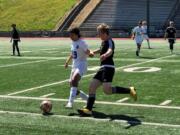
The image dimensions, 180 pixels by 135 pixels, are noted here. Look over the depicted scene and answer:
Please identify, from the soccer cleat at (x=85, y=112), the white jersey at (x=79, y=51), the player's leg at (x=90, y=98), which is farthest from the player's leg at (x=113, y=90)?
the white jersey at (x=79, y=51)

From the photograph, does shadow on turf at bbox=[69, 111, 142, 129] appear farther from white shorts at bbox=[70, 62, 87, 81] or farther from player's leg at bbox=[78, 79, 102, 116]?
white shorts at bbox=[70, 62, 87, 81]

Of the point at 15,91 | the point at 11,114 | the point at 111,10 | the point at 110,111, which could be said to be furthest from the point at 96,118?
the point at 111,10

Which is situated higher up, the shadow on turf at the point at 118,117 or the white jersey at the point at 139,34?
the shadow on turf at the point at 118,117

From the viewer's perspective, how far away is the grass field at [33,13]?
209 feet

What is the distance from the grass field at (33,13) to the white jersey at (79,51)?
169 ft

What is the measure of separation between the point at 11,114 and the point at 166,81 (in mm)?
5827

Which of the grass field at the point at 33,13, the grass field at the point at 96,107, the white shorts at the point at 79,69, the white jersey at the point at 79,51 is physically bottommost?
the grass field at the point at 33,13

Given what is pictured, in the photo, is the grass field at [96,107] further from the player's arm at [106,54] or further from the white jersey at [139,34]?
the white jersey at [139,34]

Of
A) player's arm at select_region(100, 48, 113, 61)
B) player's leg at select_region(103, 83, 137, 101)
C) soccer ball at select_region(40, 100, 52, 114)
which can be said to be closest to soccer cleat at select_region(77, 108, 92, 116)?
player's leg at select_region(103, 83, 137, 101)

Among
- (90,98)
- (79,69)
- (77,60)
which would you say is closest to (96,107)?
(90,98)

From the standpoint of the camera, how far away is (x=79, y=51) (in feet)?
34.4

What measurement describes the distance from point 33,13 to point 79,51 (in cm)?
5846

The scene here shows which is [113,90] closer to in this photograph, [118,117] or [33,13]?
[118,117]

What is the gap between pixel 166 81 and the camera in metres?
14.2
